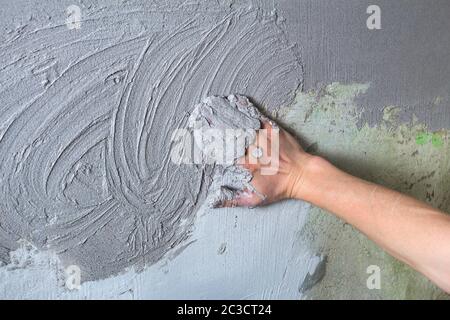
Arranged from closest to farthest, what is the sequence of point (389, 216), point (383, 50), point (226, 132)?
point (389, 216) < point (226, 132) < point (383, 50)

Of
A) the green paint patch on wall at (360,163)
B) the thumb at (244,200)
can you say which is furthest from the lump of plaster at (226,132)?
the green paint patch on wall at (360,163)

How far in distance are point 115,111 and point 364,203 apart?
666mm

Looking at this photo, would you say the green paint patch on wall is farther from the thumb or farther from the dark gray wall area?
the thumb

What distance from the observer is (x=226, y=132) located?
1110 mm

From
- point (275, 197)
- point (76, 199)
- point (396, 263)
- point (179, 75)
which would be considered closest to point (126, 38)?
point (179, 75)

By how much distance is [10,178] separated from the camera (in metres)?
1.00

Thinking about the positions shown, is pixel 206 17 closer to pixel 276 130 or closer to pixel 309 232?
pixel 276 130

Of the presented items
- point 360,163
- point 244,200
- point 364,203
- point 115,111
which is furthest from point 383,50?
point 115,111

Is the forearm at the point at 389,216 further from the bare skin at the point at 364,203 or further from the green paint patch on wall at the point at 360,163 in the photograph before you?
the green paint patch on wall at the point at 360,163

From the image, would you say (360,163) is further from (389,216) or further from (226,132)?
(226,132)

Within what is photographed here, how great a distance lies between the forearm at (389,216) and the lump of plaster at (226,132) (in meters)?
0.19

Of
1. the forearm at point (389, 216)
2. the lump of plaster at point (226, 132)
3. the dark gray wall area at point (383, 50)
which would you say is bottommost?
the forearm at point (389, 216)

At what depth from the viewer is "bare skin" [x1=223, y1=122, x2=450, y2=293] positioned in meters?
→ 0.91

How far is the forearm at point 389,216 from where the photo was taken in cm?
90
